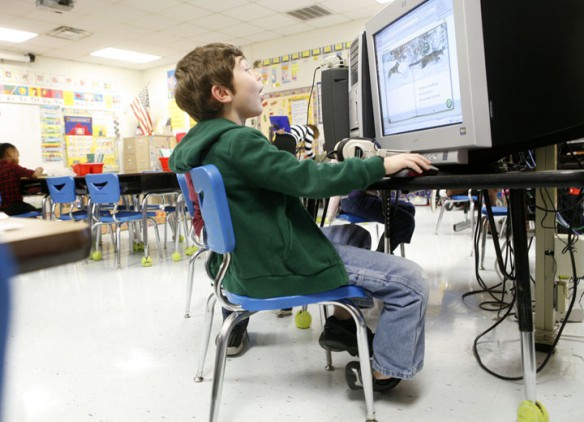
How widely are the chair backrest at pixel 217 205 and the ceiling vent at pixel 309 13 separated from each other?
4.91 metres

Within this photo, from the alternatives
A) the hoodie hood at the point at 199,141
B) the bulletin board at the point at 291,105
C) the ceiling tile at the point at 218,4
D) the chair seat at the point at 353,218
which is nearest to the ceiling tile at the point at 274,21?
the ceiling tile at the point at 218,4

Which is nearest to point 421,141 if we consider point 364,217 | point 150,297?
point 364,217

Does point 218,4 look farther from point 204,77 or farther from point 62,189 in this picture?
point 204,77

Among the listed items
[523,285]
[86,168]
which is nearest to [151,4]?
[86,168]

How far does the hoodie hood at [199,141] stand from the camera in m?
1.03

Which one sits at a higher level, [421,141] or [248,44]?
[248,44]

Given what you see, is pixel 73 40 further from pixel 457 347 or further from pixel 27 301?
pixel 457 347

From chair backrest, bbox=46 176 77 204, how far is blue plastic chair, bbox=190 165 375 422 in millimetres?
2996

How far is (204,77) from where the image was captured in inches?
44.0

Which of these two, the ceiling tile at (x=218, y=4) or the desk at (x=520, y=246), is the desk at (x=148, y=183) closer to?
the ceiling tile at (x=218, y=4)

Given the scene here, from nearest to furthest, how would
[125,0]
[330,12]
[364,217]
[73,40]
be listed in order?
[364,217] → [125,0] → [330,12] → [73,40]

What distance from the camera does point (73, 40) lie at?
20.0ft

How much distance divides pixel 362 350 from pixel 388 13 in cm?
91

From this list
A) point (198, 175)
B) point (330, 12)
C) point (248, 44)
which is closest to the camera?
point (198, 175)
